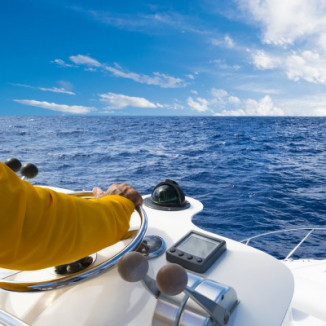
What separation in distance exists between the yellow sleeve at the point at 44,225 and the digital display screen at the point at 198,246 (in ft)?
0.97

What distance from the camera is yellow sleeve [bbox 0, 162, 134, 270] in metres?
0.52

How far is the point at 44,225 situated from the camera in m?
0.57

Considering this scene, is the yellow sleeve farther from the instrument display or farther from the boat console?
the instrument display

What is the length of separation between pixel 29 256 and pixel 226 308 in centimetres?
45

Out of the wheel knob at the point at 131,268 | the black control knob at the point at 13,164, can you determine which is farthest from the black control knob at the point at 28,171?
the wheel knob at the point at 131,268

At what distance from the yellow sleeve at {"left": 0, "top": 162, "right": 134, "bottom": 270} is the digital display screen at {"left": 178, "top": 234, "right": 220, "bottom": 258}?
296 millimetres

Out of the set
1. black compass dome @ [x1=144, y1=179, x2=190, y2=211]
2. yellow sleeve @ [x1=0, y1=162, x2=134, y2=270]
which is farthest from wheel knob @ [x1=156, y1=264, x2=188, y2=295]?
black compass dome @ [x1=144, y1=179, x2=190, y2=211]

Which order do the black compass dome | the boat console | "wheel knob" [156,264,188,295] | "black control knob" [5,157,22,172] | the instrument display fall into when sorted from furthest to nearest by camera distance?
the black compass dome, "black control knob" [5,157,22,172], the instrument display, the boat console, "wheel knob" [156,264,188,295]

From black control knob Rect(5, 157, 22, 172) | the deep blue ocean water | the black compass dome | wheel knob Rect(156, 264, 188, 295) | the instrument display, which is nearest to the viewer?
wheel knob Rect(156, 264, 188, 295)

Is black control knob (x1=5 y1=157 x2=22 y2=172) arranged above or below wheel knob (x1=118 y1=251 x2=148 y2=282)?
above

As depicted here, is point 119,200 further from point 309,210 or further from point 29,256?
point 309,210

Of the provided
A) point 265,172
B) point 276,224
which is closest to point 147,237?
point 276,224

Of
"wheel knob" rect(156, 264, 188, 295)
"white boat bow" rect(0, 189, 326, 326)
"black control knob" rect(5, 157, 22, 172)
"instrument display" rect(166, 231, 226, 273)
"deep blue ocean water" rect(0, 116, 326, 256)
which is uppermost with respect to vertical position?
"black control knob" rect(5, 157, 22, 172)

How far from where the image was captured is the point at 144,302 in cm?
77
